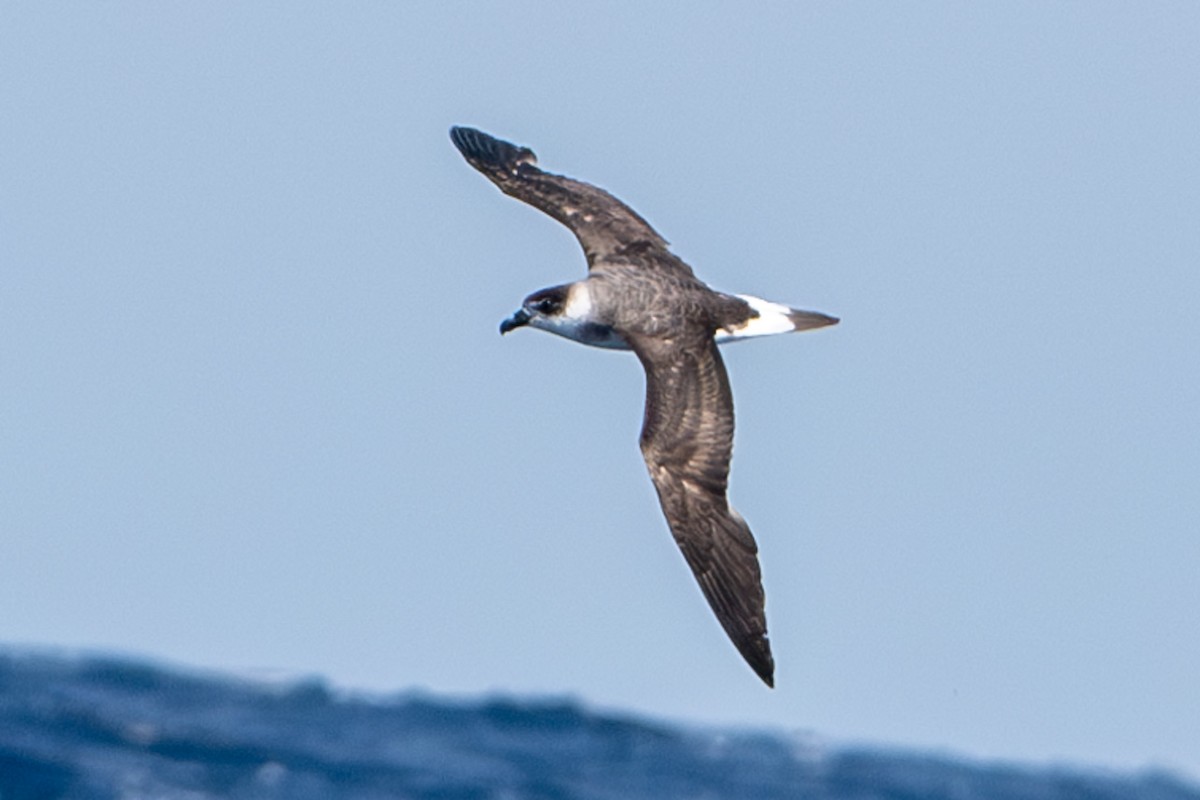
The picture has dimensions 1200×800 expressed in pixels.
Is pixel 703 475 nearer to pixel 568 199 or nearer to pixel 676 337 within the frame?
pixel 676 337

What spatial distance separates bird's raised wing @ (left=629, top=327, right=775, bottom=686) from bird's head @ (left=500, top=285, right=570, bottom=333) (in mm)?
806

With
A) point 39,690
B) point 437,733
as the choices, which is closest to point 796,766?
point 437,733

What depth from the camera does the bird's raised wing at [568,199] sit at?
53.1 feet

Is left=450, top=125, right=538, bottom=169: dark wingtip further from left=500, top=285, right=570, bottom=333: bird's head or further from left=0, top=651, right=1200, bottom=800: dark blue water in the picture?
left=0, top=651, right=1200, bottom=800: dark blue water

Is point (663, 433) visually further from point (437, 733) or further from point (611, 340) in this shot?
point (437, 733)

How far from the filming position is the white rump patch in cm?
1499

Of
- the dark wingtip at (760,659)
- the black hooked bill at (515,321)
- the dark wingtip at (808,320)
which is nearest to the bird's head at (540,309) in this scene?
the black hooked bill at (515,321)

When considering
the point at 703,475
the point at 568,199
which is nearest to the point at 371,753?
the point at 568,199

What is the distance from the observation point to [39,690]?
25.5m

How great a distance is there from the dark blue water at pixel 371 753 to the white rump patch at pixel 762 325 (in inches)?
335

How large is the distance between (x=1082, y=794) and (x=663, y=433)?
20810 mm

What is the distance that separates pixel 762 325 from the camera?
15133 mm

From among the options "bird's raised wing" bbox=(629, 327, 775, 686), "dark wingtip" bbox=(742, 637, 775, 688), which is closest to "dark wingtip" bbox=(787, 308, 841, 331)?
"bird's raised wing" bbox=(629, 327, 775, 686)

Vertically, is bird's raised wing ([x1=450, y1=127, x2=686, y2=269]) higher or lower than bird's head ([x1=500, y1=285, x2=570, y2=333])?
higher
